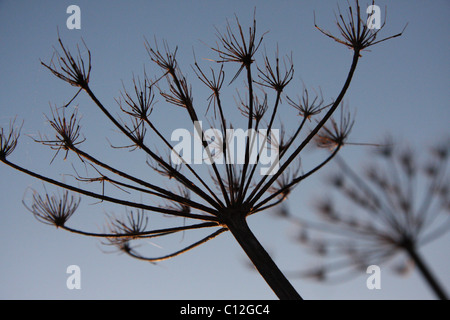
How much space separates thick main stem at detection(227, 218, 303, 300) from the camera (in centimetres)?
232

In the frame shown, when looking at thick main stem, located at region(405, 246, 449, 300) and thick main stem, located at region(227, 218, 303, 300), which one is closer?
thick main stem, located at region(227, 218, 303, 300)

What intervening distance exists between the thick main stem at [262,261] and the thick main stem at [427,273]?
3.84 metres

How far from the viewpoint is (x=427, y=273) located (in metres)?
5.08

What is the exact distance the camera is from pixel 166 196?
2.88m

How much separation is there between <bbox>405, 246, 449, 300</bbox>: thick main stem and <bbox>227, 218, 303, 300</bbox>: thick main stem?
3842 millimetres

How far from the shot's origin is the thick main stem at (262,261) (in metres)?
2.32

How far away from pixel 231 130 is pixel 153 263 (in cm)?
199

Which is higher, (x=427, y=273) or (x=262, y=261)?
(x=262, y=261)

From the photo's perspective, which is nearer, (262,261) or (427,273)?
(262,261)

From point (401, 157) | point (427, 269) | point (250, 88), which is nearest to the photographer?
point (250, 88)

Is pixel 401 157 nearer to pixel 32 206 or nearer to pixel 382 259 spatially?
pixel 382 259

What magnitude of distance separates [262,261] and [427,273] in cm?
416
